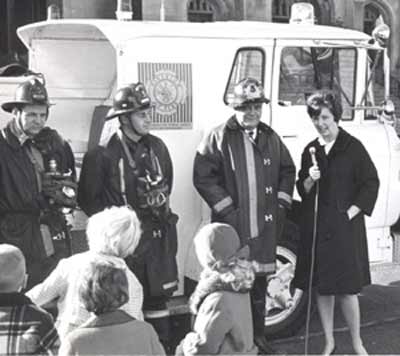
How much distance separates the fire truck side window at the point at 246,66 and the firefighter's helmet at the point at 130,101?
110cm

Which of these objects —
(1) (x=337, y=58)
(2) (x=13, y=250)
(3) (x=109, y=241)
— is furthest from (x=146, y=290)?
(1) (x=337, y=58)

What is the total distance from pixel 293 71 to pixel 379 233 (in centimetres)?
157

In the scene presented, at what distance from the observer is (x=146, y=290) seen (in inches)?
200

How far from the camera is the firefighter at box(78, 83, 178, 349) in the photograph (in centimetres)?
498

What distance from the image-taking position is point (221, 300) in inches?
142

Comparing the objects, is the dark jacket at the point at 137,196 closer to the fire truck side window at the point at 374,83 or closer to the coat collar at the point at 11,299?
the coat collar at the point at 11,299

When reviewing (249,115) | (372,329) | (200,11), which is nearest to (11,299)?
(249,115)

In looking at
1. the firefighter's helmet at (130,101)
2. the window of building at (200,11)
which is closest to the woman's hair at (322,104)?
the firefighter's helmet at (130,101)

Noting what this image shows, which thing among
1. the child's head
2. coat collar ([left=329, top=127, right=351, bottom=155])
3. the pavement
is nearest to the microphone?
coat collar ([left=329, top=127, right=351, bottom=155])

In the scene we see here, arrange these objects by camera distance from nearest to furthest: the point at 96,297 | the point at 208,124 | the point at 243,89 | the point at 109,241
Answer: the point at 96,297 → the point at 109,241 → the point at 243,89 → the point at 208,124

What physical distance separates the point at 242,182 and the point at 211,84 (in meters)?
0.94

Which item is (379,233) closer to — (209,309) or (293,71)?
(293,71)

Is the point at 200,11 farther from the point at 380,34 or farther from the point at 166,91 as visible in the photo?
the point at 166,91

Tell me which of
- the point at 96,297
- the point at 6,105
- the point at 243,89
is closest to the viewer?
the point at 96,297
